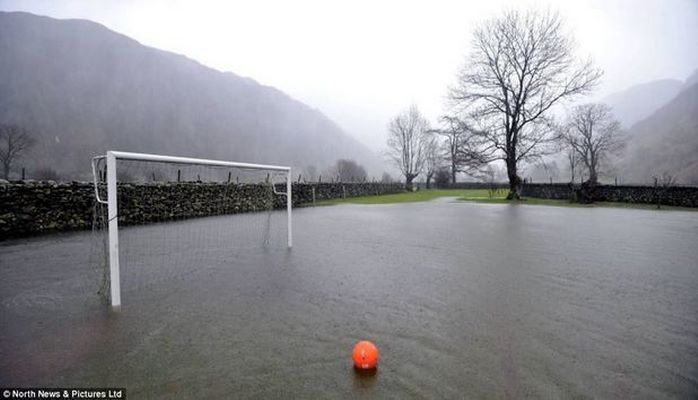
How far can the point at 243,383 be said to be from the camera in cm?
286

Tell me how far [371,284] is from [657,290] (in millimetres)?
4174

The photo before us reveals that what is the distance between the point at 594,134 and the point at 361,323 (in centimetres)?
7868

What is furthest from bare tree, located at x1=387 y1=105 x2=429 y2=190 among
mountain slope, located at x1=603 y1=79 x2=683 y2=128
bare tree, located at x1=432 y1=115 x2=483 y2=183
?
mountain slope, located at x1=603 y1=79 x2=683 y2=128

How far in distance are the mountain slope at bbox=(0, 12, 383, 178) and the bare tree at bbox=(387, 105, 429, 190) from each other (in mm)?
56084

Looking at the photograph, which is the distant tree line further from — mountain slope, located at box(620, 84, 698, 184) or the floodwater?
mountain slope, located at box(620, 84, 698, 184)

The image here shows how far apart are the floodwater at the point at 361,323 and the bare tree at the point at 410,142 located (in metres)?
63.5

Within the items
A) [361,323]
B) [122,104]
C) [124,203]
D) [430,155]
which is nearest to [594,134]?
[430,155]

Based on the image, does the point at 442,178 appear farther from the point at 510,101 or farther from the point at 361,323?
the point at 361,323

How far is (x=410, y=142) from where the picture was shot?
71.4 metres

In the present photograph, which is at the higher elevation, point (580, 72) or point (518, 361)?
point (580, 72)

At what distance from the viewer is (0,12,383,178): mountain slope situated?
85062 millimetres

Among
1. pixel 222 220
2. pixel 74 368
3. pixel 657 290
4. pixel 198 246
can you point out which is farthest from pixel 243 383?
pixel 222 220

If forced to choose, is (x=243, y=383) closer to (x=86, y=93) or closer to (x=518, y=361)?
(x=518, y=361)

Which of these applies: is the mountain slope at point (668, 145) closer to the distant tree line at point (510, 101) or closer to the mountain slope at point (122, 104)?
the distant tree line at point (510, 101)
